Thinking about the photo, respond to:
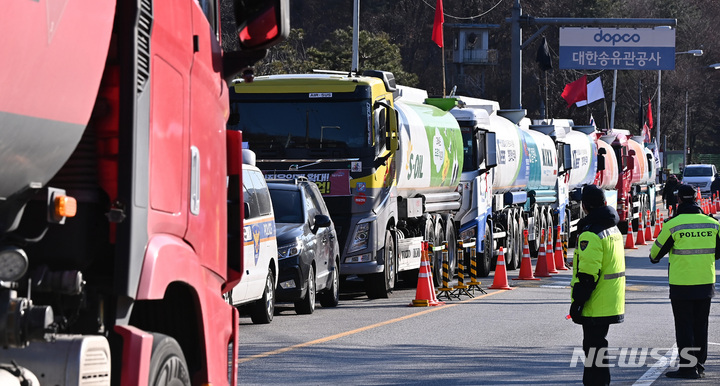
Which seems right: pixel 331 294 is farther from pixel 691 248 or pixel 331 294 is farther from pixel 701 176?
pixel 701 176

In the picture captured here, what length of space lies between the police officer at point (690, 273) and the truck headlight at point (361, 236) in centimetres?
778

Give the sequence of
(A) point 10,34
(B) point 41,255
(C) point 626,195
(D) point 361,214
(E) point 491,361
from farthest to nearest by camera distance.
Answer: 1. (C) point 626,195
2. (D) point 361,214
3. (E) point 491,361
4. (B) point 41,255
5. (A) point 10,34

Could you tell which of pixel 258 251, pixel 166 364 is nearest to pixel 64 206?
pixel 166 364

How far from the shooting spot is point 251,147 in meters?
19.2

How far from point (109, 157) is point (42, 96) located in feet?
2.91

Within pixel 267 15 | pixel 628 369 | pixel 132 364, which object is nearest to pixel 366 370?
pixel 628 369

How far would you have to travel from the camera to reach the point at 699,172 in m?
68.8

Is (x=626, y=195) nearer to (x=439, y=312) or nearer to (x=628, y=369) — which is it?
(x=439, y=312)

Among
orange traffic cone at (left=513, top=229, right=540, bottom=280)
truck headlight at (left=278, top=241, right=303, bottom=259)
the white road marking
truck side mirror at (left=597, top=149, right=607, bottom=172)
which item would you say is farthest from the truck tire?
truck side mirror at (left=597, top=149, right=607, bottom=172)

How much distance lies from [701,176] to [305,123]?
52.7 meters

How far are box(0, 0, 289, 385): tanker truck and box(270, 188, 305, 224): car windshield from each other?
410 inches

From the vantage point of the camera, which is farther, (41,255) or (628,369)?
(628,369)

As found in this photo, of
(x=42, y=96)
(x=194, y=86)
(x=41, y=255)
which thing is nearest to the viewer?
(x=42, y=96)

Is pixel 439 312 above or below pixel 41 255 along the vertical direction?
below
